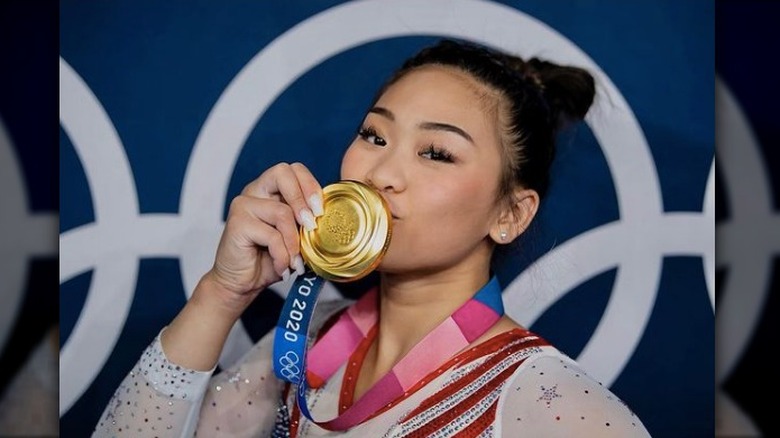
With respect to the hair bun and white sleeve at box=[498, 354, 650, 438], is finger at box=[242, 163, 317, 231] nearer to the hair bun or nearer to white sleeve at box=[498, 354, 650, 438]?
white sleeve at box=[498, 354, 650, 438]

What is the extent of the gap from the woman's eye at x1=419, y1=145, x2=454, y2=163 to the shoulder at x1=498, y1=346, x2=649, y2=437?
0.41 m

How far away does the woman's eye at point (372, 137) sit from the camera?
6.09 ft

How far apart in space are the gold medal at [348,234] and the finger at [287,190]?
A: 0.02 meters

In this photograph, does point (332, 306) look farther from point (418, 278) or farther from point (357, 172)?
point (357, 172)

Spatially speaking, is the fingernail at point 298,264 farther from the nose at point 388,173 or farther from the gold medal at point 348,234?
the nose at point 388,173

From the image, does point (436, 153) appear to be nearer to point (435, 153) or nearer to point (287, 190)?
point (435, 153)

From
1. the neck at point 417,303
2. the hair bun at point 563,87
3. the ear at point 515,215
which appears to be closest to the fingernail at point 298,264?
the neck at point 417,303

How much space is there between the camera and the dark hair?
1.94 metres

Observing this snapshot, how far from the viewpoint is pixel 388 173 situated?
1.75 meters

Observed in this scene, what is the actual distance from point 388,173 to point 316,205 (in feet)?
0.51

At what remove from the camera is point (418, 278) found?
1920 mm

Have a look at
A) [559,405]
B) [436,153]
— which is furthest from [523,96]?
[559,405]

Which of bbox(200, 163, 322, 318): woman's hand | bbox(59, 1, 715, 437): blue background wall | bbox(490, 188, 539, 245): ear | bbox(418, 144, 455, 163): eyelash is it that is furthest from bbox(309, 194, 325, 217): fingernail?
bbox(59, 1, 715, 437): blue background wall

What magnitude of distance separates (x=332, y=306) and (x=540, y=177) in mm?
579
